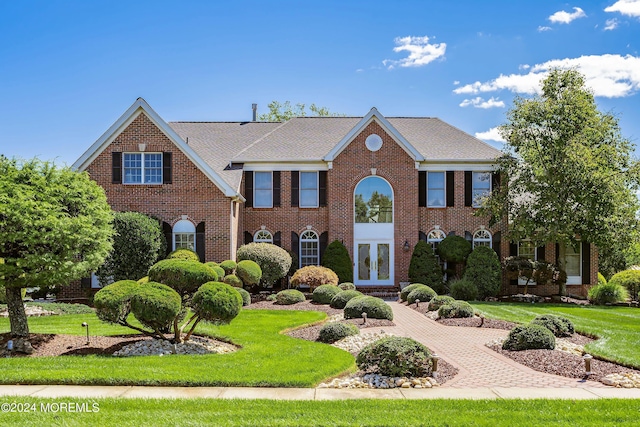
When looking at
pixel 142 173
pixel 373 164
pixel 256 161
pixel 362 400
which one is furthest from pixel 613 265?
pixel 362 400

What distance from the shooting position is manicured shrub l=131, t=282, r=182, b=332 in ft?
34.7

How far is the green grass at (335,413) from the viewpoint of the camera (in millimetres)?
6672

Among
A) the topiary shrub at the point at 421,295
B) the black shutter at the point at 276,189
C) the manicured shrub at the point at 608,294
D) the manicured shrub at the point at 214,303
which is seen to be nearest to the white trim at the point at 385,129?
the black shutter at the point at 276,189

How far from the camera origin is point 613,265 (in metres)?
38.6

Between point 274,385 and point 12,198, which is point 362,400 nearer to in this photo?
point 274,385

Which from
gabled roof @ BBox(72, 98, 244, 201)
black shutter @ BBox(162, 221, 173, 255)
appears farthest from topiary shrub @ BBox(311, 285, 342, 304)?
black shutter @ BBox(162, 221, 173, 255)

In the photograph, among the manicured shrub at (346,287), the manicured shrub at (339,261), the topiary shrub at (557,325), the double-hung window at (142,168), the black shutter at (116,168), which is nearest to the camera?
the topiary shrub at (557,325)

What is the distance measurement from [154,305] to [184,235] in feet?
44.0

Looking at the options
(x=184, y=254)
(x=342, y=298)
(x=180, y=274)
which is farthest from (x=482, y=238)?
(x=180, y=274)

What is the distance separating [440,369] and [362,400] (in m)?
2.69

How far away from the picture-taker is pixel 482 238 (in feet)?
87.9

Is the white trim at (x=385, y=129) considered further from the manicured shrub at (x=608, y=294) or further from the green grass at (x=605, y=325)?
the manicured shrub at (x=608, y=294)

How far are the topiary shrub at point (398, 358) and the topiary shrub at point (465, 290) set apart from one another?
1444 cm

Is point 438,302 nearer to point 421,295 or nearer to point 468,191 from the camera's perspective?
point 421,295
